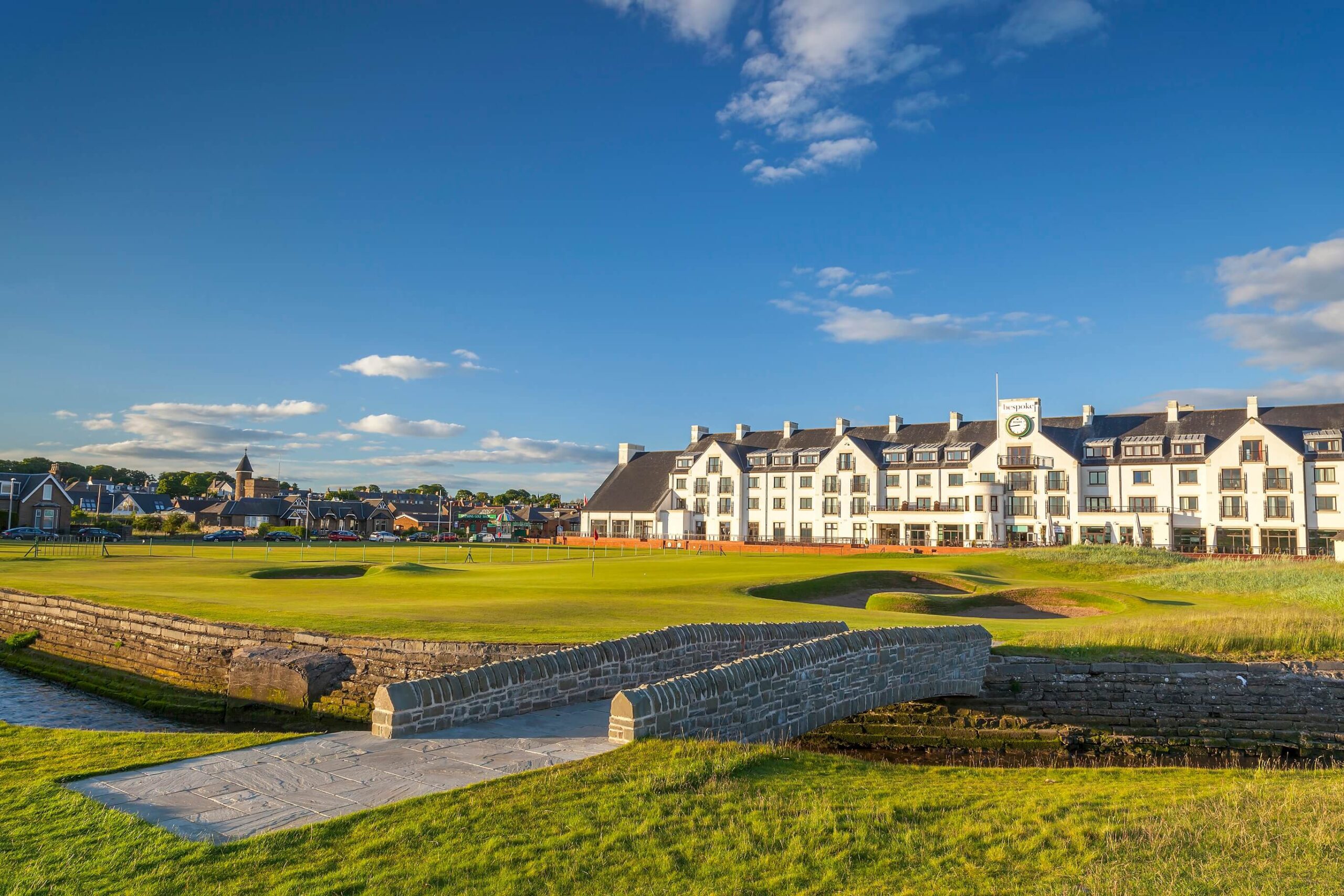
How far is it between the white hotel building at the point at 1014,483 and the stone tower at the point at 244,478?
57.2 m

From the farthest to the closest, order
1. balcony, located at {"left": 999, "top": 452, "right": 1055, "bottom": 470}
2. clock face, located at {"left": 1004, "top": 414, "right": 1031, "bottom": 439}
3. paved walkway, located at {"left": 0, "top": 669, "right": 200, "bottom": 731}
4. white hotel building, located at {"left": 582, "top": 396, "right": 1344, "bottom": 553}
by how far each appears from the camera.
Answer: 1. clock face, located at {"left": 1004, "top": 414, "right": 1031, "bottom": 439}
2. balcony, located at {"left": 999, "top": 452, "right": 1055, "bottom": 470}
3. white hotel building, located at {"left": 582, "top": 396, "right": 1344, "bottom": 553}
4. paved walkway, located at {"left": 0, "top": 669, "right": 200, "bottom": 731}

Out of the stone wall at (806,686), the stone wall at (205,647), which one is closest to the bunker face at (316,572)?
the stone wall at (205,647)

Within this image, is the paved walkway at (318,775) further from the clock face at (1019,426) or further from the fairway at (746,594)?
the clock face at (1019,426)

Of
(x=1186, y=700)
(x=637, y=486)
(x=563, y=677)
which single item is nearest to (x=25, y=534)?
(x=637, y=486)

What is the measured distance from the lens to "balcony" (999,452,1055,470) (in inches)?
2781

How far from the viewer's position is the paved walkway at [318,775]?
23.9 ft

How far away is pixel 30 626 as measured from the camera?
25828 mm

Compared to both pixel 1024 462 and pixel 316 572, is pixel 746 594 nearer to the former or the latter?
pixel 316 572

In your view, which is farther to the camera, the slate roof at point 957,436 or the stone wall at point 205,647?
the slate roof at point 957,436

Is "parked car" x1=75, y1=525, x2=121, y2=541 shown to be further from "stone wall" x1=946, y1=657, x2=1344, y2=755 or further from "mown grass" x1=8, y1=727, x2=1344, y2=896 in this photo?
"mown grass" x1=8, y1=727, x2=1344, y2=896

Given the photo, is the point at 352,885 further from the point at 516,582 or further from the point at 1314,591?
the point at 1314,591

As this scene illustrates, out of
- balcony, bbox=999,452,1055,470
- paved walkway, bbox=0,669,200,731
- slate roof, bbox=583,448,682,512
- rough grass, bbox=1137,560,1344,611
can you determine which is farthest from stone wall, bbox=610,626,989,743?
slate roof, bbox=583,448,682,512

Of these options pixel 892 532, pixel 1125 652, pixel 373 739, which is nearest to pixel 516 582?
pixel 1125 652

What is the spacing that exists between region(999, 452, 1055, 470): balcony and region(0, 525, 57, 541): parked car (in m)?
79.1
